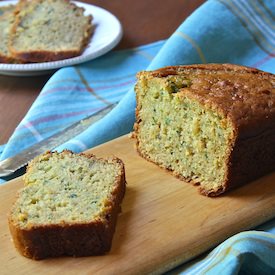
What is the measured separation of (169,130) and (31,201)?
652mm

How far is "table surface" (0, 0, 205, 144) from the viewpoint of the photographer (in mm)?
3204

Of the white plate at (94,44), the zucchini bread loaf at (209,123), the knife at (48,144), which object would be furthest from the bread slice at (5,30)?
the zucchini bread loaf at (209,123)

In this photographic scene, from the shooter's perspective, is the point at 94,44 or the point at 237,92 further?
the point at 94,44

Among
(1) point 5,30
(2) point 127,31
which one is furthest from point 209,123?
(1) point 5,30

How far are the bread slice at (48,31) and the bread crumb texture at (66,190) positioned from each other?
1293 millimetres

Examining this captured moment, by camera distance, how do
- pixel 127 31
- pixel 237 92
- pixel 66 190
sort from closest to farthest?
pixel 66 190, pixel 237 92, pixel 127 31

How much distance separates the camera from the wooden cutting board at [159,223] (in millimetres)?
1998

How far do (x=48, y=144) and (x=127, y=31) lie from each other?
160 centimetres

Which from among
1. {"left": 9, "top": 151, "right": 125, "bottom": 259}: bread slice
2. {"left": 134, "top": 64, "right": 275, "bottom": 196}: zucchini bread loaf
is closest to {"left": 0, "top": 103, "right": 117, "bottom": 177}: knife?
{"left": 9, "top": 151, "right": 125, "bottom": 259}: bread slice

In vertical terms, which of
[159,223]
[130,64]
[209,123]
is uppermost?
[209,123]

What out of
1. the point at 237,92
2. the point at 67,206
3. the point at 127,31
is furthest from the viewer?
the point at 127,31

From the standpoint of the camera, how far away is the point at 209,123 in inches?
90.4

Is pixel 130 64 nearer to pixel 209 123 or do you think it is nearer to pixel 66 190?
pixel 209 123

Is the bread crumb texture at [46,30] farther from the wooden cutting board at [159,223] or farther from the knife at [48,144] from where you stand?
the wooden cutting board at [159,223]
